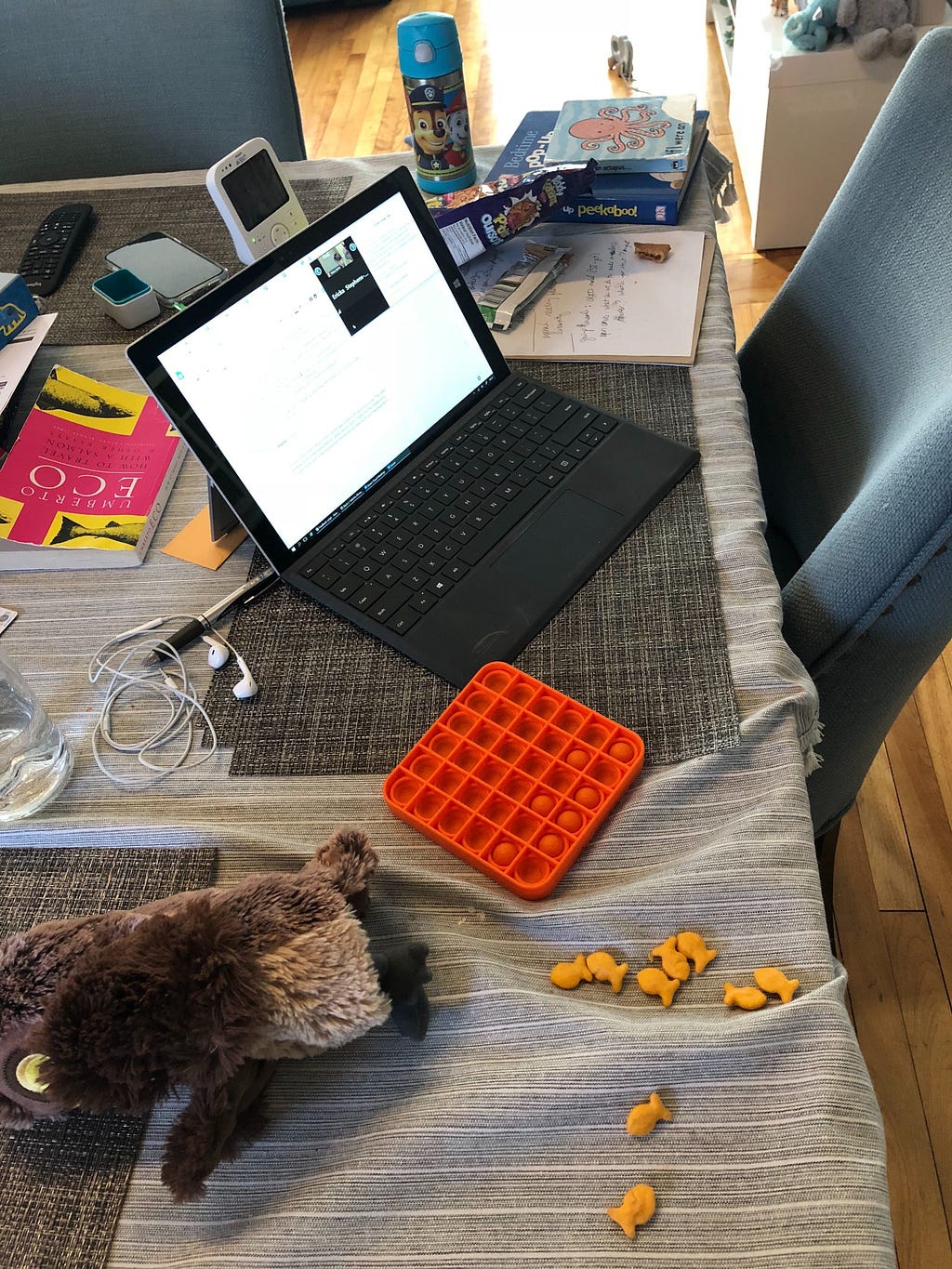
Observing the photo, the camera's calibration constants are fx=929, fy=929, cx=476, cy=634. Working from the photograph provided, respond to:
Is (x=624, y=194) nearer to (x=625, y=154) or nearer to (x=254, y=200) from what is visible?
(x=625, y=154)

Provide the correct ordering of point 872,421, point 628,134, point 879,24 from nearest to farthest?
point 872,421
point 628,134
point 879,24

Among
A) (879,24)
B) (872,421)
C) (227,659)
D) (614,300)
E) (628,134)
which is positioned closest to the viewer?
(227,659)

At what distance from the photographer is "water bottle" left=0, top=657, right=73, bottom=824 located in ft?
2.03

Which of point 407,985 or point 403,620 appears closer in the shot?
point 407,985

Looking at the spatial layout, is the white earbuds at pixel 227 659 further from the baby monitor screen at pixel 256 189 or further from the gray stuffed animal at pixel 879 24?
the gray stuffed animal at pixel 879 24

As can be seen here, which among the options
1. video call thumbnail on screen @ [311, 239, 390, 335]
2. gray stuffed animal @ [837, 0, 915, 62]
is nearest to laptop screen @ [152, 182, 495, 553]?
video call thumbnail on screen @ [311, 239, 390, 335]

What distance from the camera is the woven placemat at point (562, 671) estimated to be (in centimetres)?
62

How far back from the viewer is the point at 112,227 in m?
1.13

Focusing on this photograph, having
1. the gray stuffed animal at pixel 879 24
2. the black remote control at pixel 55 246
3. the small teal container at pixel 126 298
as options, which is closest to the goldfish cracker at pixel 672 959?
the small teal container at pixel 126 298

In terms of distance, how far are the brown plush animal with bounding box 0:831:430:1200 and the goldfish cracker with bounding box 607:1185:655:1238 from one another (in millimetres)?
132

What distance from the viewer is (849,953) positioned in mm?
1162

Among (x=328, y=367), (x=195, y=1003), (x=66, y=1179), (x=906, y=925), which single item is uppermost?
(x=328, y=367)

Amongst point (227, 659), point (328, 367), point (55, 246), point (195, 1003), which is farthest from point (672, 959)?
point (55, 246)

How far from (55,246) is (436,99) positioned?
1.56 feet
